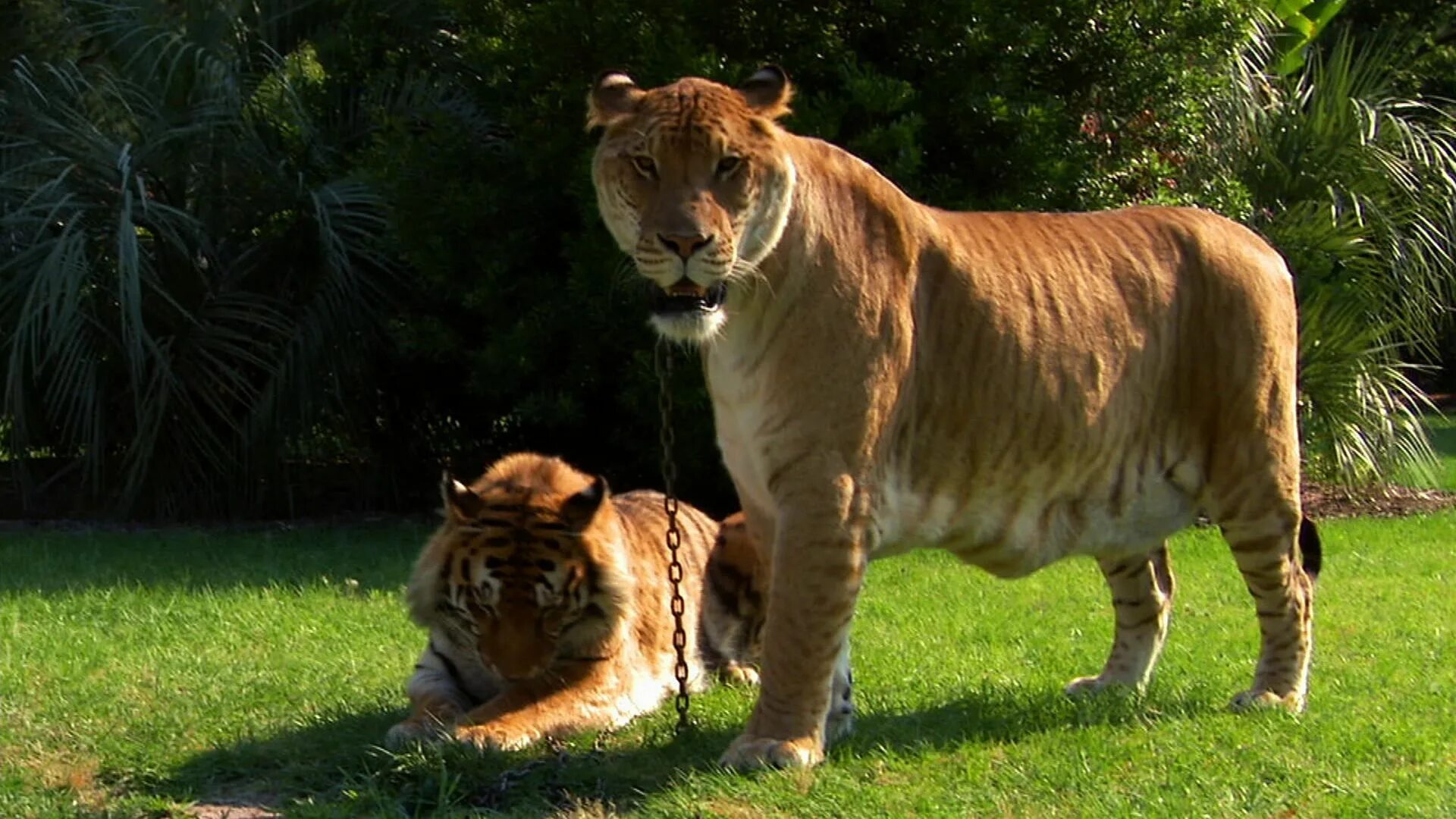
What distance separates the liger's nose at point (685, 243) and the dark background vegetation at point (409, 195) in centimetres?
648

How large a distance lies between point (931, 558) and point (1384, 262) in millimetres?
Answer: 6403

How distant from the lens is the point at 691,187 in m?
5.42

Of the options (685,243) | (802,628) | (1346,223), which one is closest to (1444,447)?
(1346,223)

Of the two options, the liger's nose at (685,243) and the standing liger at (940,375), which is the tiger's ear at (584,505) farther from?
the liger's nose at (685,243)

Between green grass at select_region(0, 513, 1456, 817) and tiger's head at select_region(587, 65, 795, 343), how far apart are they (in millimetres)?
1516

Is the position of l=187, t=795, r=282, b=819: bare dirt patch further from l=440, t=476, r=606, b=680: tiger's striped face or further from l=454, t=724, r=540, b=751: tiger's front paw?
l=440, t=476, r=606, b=680: tiger's striped face

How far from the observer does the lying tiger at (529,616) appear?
6340 mm

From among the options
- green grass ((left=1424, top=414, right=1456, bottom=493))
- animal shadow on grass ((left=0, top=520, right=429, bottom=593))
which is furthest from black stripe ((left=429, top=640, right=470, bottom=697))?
green grass ((left=1424, top=414, right=1456, bottom=493))

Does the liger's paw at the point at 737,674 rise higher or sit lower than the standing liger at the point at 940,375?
lower

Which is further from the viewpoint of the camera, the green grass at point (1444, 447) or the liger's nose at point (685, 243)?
the green grass at point (1444, 447)

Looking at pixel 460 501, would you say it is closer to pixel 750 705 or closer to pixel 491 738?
pixel 491 738

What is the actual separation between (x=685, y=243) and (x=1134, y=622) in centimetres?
292

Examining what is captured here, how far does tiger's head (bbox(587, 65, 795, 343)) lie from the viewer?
5367 mm

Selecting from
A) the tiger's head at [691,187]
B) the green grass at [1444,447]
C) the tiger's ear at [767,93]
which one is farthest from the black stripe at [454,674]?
the green grass at [1444,447]
